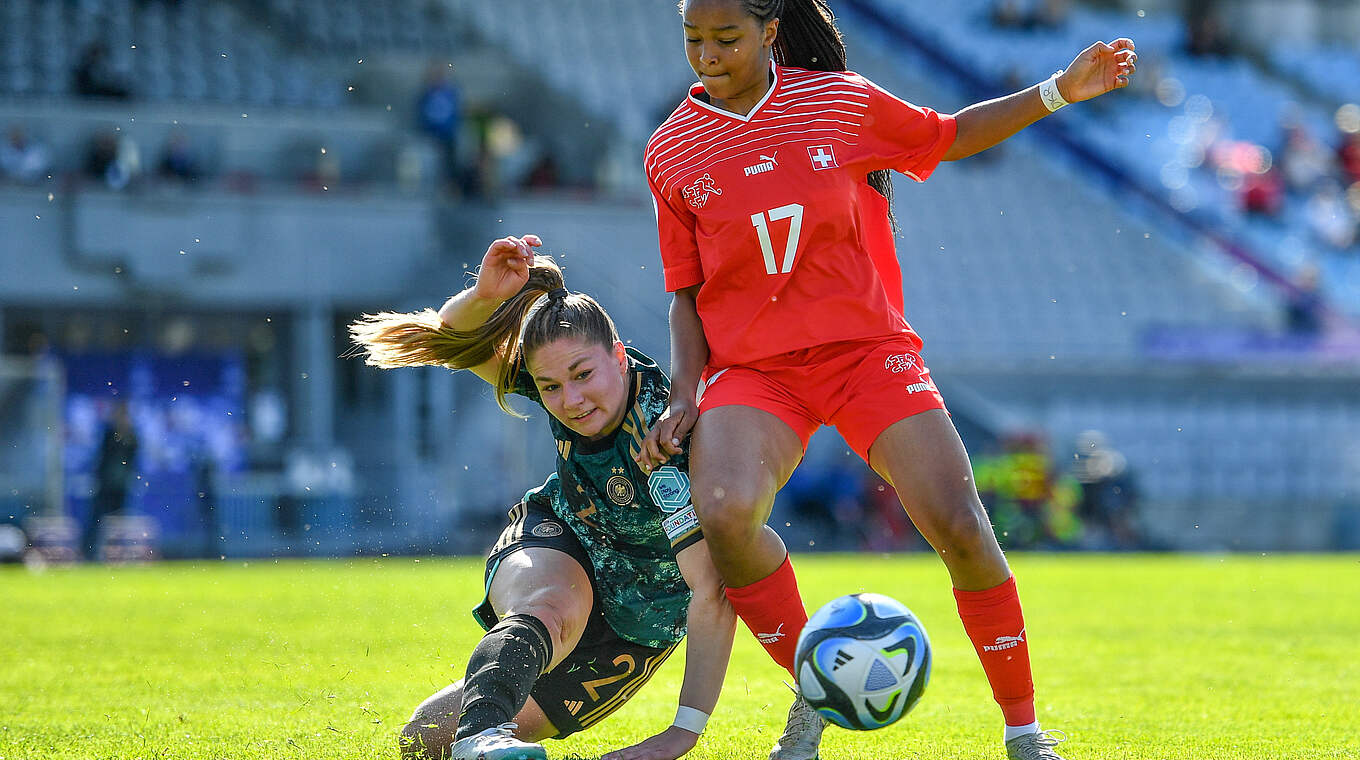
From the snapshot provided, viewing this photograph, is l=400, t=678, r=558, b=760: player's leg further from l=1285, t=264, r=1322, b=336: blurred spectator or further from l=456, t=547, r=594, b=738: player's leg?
l=1285, t=264, r=1322, b=336: blurred spectator

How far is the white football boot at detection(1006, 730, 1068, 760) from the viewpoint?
12.6ft

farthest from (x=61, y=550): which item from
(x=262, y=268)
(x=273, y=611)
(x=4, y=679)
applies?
(x=4, y=679)

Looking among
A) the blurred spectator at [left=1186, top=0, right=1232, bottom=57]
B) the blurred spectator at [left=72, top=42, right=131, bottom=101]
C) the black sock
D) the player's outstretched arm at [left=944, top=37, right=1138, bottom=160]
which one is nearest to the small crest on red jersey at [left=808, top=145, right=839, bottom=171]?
the player's outstretched arm at [left=944, top=37, right=1138, bottom=160]

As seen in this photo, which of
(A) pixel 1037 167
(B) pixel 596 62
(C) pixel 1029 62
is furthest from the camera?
(C) pixel 1029 62

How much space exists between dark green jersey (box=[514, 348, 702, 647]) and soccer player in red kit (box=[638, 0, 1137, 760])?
16 centimetres

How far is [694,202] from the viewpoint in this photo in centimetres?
416

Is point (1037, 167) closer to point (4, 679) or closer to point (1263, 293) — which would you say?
point (1263, 293)

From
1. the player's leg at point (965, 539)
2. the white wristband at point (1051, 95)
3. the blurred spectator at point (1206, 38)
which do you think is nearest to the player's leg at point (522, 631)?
the player's leg at point (965, 539)

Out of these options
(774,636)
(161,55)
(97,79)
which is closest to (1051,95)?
(774,636)

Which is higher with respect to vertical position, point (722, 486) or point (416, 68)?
point (416, 68)

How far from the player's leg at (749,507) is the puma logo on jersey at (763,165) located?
2.05 ft

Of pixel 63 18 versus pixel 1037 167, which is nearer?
pixel 63 18

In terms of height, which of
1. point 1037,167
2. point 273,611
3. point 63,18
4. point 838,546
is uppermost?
point 63,18

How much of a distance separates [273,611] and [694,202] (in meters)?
5.88
